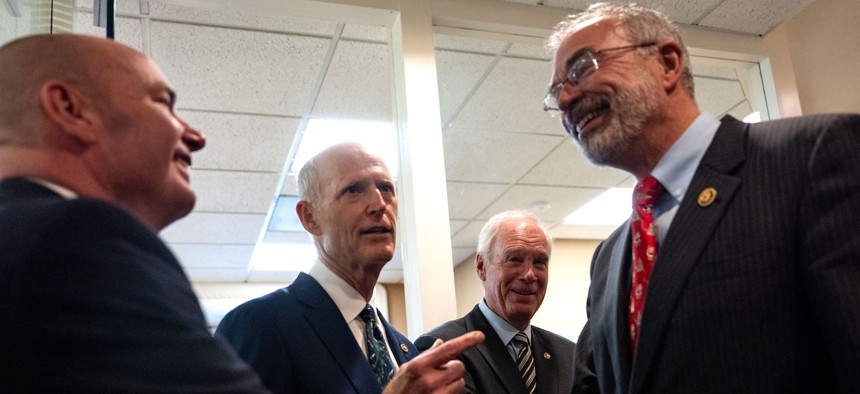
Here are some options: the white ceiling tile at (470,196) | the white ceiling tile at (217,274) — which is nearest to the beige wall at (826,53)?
the white ceiling tile at (470,196)

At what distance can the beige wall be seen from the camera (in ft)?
10.3

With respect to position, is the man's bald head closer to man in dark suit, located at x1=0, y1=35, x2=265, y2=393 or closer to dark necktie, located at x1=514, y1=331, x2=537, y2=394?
man in dark suit, located at x1=0, y1=35, x2=265, y2=393

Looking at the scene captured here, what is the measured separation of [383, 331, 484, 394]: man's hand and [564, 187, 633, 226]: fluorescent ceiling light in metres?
4.11

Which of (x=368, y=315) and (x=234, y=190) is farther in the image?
(x=234, y=190)

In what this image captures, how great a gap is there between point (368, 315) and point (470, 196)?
328 cm

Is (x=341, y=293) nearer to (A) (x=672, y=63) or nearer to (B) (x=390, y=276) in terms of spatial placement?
(A) (x=672, y=63)

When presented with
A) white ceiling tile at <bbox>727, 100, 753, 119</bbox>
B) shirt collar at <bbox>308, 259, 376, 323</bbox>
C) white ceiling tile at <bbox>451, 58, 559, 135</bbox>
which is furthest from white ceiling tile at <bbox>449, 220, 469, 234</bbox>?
shirt collar at <bbox>308, 259, 376, 323</bbox>

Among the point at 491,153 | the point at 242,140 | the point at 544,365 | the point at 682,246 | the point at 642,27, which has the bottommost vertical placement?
the point at 544,365

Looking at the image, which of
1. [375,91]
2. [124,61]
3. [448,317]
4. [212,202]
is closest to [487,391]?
[448,317]

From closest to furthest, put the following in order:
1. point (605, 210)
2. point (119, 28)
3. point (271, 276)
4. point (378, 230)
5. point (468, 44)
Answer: point (378, 230), point (119, 28), point (468, 44), point (605, 210), point (271, 276)

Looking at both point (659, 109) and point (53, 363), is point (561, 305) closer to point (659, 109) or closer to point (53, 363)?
point (659, 109)

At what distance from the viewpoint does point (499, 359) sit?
6.74 ft

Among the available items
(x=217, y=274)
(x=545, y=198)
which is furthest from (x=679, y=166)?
(x=217, y=274)

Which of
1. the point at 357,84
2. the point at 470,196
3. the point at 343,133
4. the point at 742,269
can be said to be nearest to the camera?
the point at 742,269
